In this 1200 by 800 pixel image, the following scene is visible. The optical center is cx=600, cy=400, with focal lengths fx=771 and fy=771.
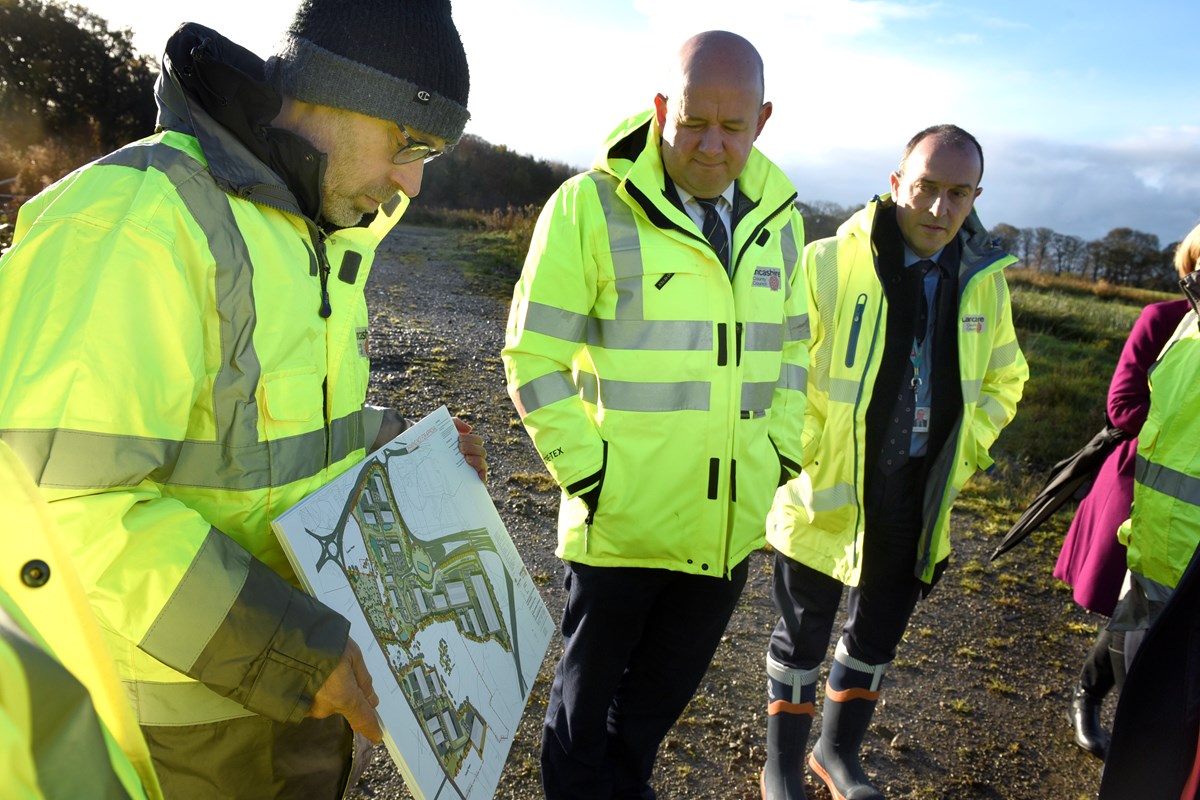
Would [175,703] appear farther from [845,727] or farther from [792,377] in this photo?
[845,727]

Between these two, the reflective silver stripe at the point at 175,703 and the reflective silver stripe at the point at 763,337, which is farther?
the reflective silver stripe at the point at 763,337

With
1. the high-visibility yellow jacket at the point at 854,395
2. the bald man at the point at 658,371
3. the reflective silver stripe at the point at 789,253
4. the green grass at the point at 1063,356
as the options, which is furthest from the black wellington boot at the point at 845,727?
the green grass at the point at 1063,356

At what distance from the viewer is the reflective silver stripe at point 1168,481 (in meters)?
2.58

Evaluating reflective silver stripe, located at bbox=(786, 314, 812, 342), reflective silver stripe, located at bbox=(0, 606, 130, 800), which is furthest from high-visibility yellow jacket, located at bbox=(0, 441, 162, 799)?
reflective silver stripe, located at bbox=(786, 314, 812, 342)

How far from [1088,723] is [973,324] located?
2022mm

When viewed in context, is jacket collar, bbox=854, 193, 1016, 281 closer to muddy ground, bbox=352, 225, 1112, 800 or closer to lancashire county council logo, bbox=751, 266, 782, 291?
lancashire county council logo, bbox=751, 266, 782, 291

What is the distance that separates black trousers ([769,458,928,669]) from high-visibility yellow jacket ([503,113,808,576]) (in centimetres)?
66

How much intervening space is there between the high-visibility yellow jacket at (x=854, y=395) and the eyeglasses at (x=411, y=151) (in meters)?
1.73

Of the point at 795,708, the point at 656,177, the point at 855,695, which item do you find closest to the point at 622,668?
the point at 795,708

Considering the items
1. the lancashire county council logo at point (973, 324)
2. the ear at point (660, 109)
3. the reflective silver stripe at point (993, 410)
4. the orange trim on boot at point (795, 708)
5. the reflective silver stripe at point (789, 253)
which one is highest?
the ear at point (660, 109)

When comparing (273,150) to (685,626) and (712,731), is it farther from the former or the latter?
(712,731)

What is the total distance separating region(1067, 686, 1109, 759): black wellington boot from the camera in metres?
3.41

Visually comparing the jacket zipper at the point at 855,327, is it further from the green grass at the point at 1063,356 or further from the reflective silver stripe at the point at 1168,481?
the green grass at the point at 1063,356

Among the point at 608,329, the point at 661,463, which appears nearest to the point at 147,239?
the point at 608,329
